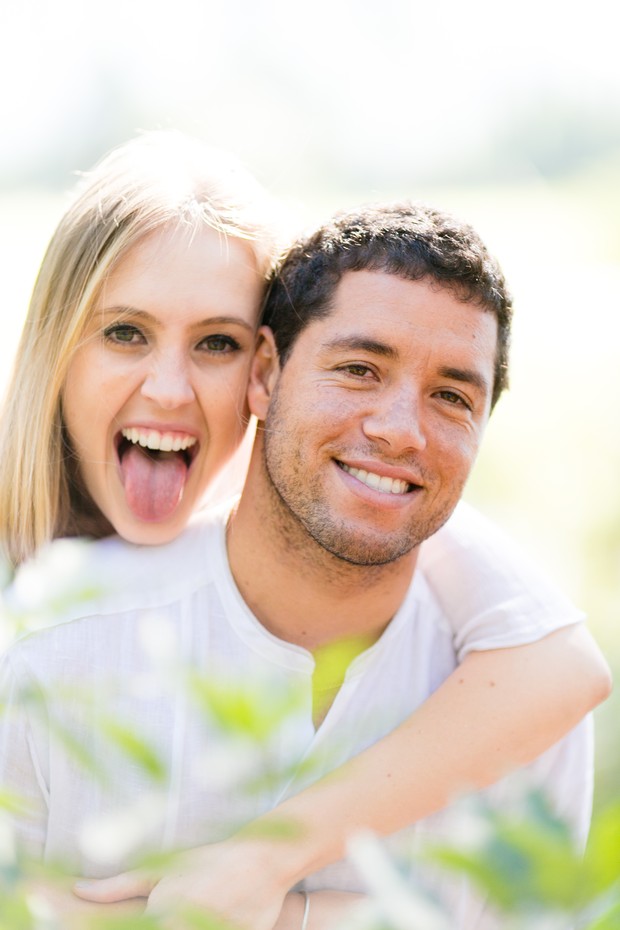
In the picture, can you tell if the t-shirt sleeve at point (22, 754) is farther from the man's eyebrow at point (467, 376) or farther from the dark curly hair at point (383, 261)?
the man's eyebrow at point (467, 376)

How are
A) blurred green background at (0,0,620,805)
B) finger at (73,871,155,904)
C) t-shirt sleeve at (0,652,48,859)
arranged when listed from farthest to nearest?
blurred green background at (0,0,620,805) < t-shirt sleeve at (0,652,48,859) < finger at (73,871,155,904)

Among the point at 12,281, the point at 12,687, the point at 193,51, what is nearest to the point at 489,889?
the point at 12,687

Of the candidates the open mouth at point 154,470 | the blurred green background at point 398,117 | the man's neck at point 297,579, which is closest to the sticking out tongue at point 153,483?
the open mouth at point 154,470

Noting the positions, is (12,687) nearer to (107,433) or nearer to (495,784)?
(107,433)

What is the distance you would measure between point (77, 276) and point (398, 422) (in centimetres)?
76

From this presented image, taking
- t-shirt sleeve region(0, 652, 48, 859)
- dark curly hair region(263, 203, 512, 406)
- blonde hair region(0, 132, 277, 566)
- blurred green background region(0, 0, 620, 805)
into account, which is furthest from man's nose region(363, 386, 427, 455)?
blurred green background region(0, 0, 620, 805)

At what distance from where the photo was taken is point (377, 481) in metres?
2.37

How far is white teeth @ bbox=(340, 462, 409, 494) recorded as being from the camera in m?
2.37

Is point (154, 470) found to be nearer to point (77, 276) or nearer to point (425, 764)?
point (77, 276)

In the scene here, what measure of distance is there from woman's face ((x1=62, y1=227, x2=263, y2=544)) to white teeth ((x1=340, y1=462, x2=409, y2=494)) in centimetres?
33

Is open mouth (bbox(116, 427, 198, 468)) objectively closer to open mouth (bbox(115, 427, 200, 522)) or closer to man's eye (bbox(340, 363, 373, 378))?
open mouth (bbox(115, 427, 200, 522))

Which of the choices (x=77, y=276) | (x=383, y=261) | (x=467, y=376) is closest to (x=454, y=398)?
(x=467, y=376)

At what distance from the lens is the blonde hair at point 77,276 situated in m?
2.47

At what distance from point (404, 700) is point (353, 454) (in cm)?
57
